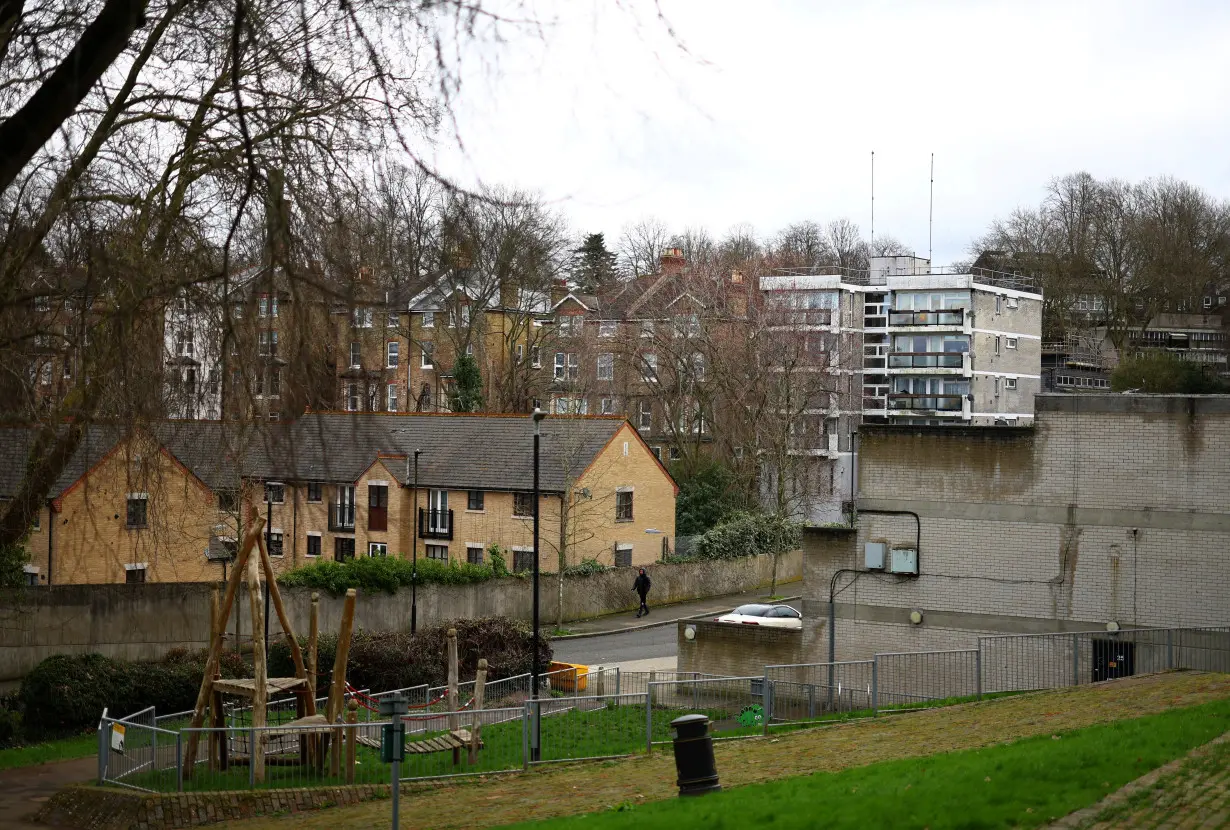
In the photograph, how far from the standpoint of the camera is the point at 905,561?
31.0m

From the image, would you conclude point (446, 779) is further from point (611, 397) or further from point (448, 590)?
point (611, 397)

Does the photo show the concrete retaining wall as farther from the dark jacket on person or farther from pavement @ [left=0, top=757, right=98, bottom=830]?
pavement @ [left=0, top=757, right=98, bottom=830]

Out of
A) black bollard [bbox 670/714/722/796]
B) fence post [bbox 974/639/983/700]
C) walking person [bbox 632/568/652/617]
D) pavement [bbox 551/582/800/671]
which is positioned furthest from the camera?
walking person [bbox 632/568/652/617]

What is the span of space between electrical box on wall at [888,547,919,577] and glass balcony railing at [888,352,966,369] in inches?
1787

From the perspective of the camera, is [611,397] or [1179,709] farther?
[611,397]

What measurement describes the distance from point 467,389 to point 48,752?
3752cm

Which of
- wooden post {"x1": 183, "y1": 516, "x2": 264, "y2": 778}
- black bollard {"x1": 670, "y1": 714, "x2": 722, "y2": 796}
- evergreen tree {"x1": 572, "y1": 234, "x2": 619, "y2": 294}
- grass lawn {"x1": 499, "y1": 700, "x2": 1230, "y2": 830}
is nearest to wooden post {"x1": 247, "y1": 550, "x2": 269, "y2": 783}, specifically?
wooden post {"x1": 183, "y1": 516, "x2": 264, "y2": 778}

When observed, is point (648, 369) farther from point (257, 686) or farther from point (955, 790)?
point (955, 790)

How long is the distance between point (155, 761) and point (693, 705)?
12677 mm

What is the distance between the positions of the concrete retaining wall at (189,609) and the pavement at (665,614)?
0.62m

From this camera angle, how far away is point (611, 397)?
227 feet

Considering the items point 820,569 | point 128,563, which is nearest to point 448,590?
point 128,563

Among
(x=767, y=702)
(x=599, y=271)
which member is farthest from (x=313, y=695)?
(x=599, y=271)

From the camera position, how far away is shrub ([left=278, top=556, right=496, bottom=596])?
3922 centimetres
